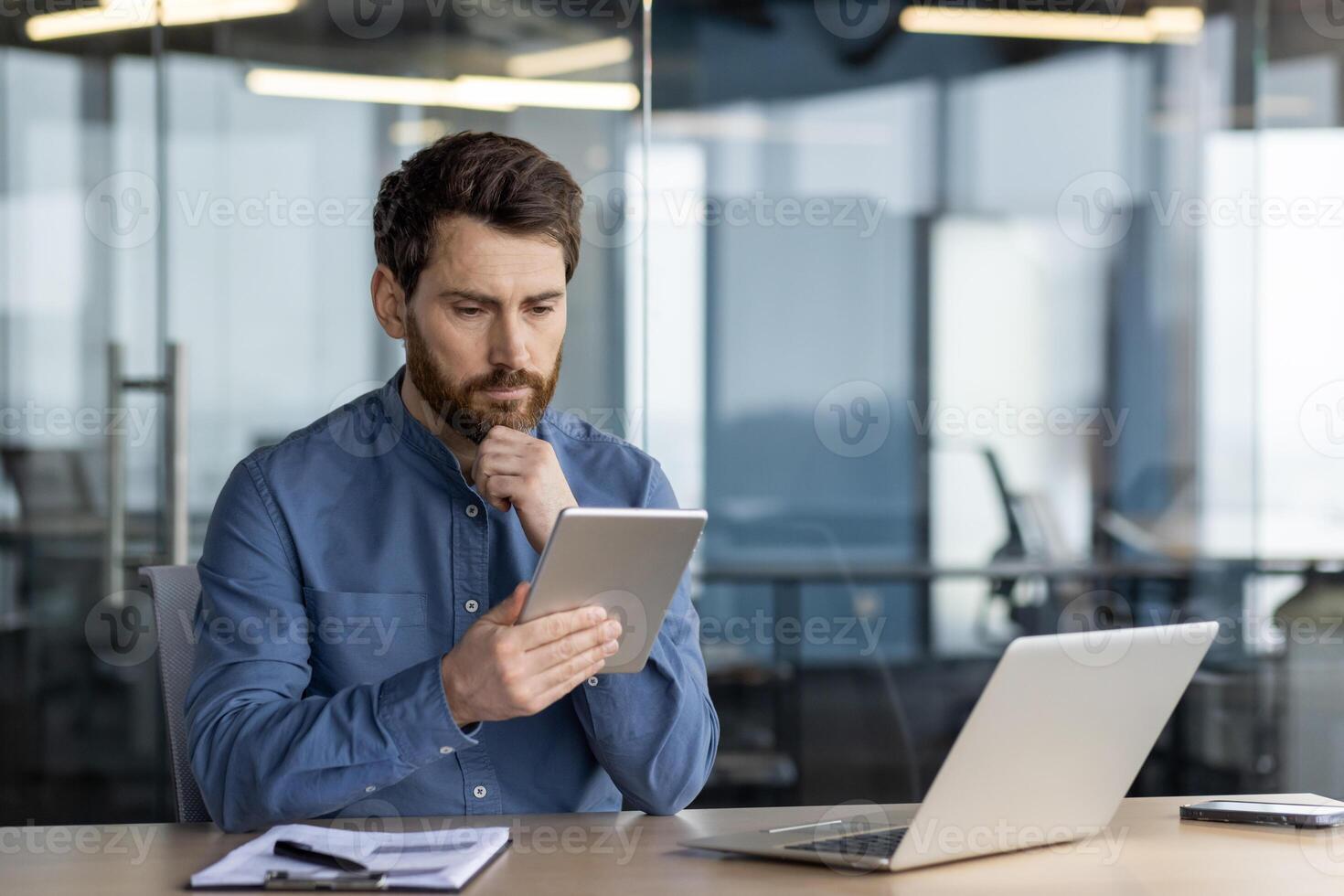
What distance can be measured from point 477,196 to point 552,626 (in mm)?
624

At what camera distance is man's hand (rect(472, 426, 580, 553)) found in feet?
5.68

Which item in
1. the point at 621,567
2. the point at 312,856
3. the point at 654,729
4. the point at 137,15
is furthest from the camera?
the point at 137,15

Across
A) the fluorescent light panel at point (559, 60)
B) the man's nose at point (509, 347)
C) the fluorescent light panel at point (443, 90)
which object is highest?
the fluorescent light panel at point (559, 60)

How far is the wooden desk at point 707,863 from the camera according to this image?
1273 mm

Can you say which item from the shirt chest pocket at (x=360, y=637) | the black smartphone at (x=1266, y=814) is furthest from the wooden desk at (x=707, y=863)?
the shirt chest pocket at (x=360, y=637)

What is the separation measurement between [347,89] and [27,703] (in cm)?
153

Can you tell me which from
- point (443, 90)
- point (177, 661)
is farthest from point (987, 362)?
point (177, 661)

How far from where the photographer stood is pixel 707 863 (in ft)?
4.45

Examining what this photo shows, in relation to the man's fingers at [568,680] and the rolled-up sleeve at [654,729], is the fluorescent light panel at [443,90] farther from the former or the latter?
the man's fingers at [568,680]

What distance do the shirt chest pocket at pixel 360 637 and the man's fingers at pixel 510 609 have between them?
300mm

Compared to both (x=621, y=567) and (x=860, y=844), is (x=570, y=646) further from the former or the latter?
(x=860, y=844)

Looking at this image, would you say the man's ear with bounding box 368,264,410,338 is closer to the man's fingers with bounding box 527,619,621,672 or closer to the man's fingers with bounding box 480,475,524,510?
the man's fingers with bounding box 480,475,524,510

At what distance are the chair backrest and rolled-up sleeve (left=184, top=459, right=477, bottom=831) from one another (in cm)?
10

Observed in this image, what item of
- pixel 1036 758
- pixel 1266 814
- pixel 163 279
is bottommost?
pixel 1266 814
